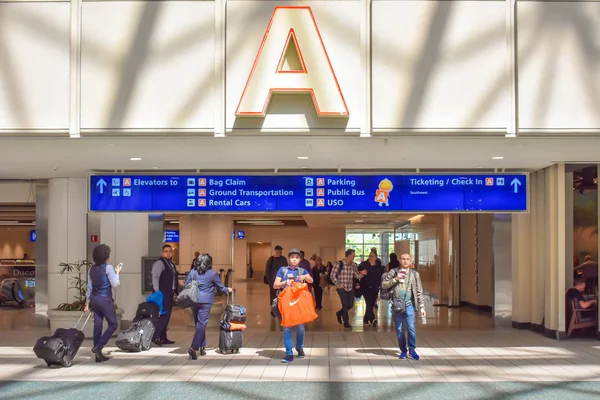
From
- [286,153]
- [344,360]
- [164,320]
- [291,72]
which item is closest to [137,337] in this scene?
[164,320]

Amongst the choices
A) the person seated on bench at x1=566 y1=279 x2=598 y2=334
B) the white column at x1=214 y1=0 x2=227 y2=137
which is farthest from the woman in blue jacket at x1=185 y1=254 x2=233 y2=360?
the person seated on bench at x1=566 y1=279 x2=598 y2=334

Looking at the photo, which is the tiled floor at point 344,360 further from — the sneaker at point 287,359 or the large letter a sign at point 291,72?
the large letter a sign at point 291,72

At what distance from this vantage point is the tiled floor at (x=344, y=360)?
8.64m

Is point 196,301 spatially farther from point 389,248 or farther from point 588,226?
point 389,248

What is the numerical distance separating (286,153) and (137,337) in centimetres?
361

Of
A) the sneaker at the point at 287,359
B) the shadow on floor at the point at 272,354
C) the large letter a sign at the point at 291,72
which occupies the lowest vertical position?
the shadow on floor at the point at 272,354

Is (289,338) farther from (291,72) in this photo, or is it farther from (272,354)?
(291,72)

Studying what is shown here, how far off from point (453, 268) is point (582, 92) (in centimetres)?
1250

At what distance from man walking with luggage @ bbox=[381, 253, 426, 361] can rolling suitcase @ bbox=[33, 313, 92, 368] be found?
14.6 ft

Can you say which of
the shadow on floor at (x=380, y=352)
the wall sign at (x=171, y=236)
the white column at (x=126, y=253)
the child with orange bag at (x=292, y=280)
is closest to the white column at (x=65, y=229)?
the white column at (x=126, y=253)

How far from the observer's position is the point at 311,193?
469 inches

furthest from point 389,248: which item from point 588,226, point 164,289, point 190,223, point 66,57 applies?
point 66,57

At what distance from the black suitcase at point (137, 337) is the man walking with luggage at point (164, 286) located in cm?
54

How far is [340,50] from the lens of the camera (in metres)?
8.88
